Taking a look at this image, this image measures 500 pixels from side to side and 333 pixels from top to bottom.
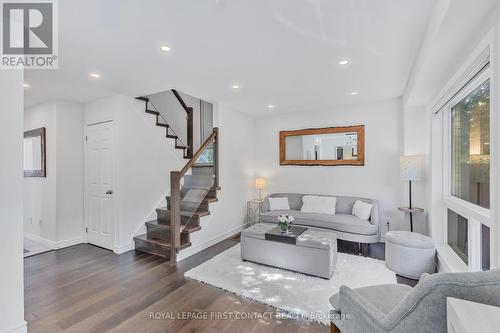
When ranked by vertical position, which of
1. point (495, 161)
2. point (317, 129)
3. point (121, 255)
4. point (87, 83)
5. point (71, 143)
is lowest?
point (121, 255)

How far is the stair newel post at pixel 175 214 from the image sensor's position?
343 cm

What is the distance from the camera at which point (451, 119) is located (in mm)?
2998

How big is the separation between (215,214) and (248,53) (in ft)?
9.28

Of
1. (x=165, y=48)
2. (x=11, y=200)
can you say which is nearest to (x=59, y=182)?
(x=11, y=200)

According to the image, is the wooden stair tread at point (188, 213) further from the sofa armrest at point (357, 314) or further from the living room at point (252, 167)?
the sofa armrest at point (357, 314)

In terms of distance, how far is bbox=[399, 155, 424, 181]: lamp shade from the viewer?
140 inches

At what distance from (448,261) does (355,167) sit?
2338mm

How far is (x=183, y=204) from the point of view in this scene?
3660 mm

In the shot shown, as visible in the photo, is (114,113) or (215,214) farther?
(215,214)

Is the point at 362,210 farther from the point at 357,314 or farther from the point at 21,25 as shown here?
the point at 21,25

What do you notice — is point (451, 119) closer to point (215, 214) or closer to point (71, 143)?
point (215, 214)

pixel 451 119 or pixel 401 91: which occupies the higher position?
pixel 401 91

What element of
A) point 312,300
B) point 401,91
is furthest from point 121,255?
point 401,91

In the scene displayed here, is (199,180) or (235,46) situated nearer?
(235,46)
